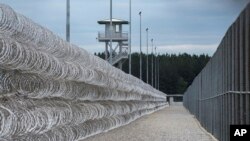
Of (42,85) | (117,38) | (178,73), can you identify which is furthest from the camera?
(178,73)

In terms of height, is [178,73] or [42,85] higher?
[178,73]

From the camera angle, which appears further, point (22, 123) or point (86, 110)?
point (86, 110)

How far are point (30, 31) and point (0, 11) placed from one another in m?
1.75

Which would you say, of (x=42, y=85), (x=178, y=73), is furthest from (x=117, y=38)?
(x=178, y=73)

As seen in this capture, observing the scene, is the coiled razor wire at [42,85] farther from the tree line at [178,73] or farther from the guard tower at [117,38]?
the tree line at [178,73]

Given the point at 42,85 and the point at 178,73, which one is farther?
the point at 178,73

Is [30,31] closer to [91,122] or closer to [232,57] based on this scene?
[232,57]

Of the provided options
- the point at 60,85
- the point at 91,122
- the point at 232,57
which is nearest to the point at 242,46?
the point at 232,57

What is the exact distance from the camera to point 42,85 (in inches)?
486

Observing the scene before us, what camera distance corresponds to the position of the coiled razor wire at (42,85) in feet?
31.8

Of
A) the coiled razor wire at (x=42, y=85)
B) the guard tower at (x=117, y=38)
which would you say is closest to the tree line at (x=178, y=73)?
the guard tower at (x=117, y=38)

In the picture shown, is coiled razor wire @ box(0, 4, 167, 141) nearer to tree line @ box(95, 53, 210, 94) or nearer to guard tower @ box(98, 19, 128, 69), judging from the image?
guard tower @ box(98, 19, 128, 69)

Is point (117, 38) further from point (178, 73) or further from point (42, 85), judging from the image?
point (178, 73)

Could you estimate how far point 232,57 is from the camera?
595 inches
